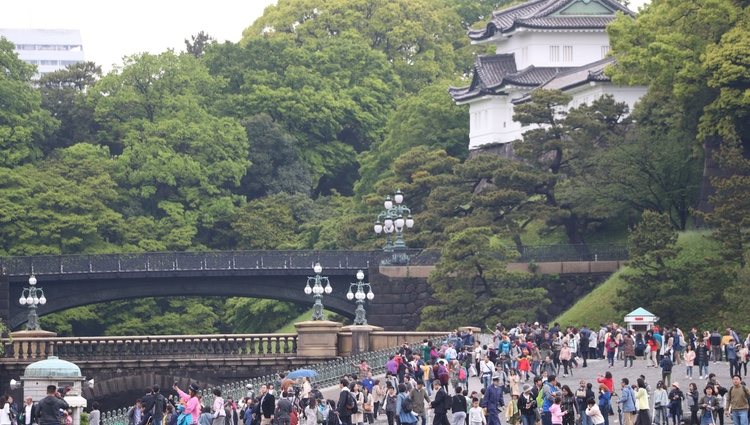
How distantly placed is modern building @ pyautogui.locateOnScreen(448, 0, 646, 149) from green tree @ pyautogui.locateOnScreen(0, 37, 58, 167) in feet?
69.6

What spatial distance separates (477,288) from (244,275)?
39.7ft

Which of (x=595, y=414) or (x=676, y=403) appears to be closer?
(x=595, y=414)

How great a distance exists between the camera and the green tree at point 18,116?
116 metres

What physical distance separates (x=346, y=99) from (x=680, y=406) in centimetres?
7906

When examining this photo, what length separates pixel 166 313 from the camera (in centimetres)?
10912

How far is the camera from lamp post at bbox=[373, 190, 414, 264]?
90625 mm

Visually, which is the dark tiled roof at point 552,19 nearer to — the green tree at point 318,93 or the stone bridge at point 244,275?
the green tree at point 318,93

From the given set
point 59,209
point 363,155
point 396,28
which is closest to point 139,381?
point 59,209

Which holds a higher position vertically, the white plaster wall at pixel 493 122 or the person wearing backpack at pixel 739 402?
the white plaster wall at pixel 493 122

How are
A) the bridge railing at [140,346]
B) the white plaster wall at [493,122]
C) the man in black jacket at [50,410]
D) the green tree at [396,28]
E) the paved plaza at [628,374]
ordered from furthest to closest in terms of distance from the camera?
the green tree at [396,28] → the white plaster wall at [493,122] → the bridge railing at [140,346] → the paved plaza at [628,374] → the man in black jacket at [50,410]

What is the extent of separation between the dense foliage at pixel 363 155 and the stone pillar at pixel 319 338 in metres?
9.07

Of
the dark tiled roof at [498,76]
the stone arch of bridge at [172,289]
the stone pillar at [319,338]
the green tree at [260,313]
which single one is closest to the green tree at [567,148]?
the stone arch of bridge at [172,289]

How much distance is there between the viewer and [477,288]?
89875mm

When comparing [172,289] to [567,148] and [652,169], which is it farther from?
[652,169]
